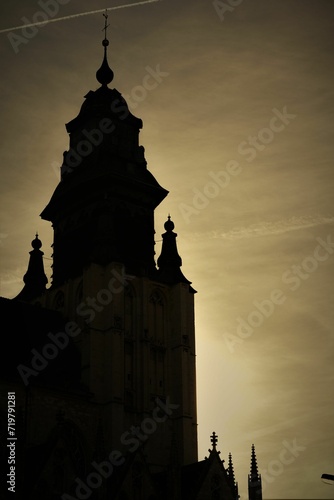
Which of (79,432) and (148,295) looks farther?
(148,295)

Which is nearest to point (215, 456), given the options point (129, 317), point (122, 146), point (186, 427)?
point (186, 427)

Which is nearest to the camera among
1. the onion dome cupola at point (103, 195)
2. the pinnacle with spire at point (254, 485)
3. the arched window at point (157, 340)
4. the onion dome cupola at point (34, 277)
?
the pinnacle with spire at point (254, 485)

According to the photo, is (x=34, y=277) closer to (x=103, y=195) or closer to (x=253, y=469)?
(x=103, y=195)

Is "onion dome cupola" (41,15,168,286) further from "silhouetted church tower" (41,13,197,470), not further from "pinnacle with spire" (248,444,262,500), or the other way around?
"pinnacle with spire" (248,444,262,500)

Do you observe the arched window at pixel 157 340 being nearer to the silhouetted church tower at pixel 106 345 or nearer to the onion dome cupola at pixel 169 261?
the silhouetted church tower at pixel 106 345

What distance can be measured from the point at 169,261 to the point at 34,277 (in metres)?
9.54

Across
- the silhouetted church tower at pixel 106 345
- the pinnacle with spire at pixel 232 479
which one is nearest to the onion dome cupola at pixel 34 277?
the silhouetted church tower at pixel 106 345

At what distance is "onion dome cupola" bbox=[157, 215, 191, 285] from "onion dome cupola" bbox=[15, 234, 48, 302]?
8.05 m

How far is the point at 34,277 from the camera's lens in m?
70.0

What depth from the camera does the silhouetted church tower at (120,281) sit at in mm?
60844

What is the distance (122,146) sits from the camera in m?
69.1

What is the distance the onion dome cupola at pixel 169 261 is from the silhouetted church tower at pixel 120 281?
0.06 m

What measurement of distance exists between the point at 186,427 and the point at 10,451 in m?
13.5

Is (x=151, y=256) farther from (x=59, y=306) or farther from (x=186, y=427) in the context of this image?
(x=186, y=427)
